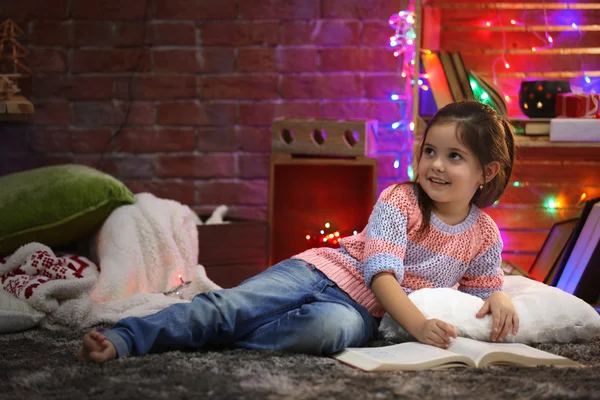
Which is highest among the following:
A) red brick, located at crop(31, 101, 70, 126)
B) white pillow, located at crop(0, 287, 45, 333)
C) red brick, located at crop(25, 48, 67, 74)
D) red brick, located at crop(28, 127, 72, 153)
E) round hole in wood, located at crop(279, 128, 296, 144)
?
red brick, located at crop(25, 48, 67, 74)

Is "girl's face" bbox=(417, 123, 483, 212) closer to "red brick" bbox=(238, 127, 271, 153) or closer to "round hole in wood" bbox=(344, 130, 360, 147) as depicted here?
"round hole in wood" bbox=(344, 130, 360, 147)

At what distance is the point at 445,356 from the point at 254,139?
60.3 inches

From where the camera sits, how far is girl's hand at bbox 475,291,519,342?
165 centimetres

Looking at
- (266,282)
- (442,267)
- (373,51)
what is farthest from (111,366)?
(373,51)

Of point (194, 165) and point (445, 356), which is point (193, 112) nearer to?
point (194, 165)

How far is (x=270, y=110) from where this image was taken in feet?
9.32

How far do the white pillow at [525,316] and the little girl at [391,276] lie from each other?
32mm

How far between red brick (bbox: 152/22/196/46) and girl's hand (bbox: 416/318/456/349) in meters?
1.59

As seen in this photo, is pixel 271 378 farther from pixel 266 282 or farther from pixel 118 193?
pixel 118 193

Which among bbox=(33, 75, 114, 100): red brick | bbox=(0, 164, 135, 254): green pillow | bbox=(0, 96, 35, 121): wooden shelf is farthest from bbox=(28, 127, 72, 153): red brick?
bbox=(0, 164, 135, 254): green pillow

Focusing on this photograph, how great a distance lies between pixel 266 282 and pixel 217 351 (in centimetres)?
18

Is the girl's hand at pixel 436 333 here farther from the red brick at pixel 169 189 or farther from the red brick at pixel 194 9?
the red brick at pixel 194 9

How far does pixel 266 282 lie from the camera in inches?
66.1

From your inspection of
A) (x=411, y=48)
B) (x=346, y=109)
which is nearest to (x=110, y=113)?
(x=346, y=109)
